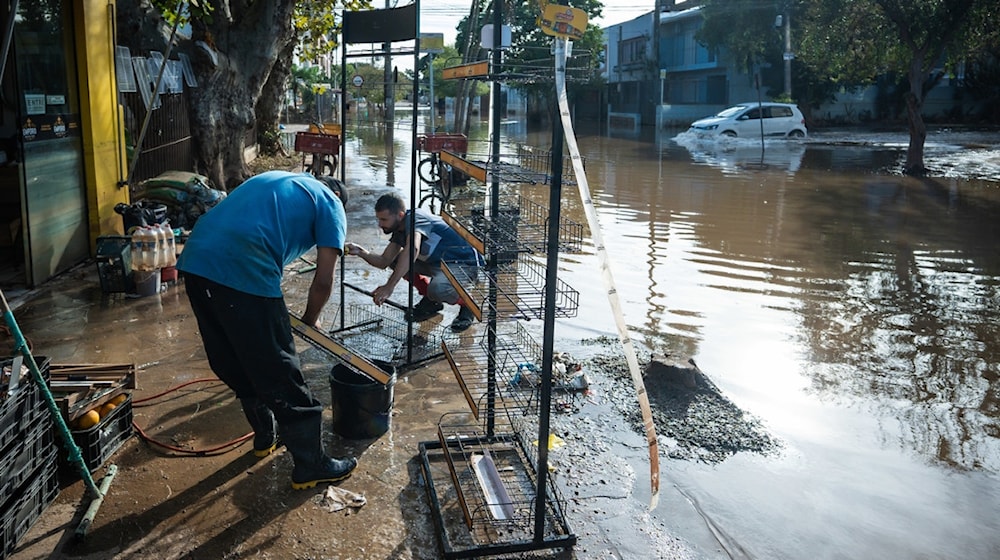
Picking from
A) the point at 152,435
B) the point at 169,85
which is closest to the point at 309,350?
the point at 152,435

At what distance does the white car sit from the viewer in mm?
29641

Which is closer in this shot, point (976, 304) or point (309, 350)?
point (309, 350)

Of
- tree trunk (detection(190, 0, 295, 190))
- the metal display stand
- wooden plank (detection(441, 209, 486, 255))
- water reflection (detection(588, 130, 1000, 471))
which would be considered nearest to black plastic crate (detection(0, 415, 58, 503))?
wooden plank (detection(441, 209, 486, 255))

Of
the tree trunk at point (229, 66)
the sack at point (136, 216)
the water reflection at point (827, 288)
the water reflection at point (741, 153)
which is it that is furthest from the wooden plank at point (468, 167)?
the water reflection at point (741, 153)

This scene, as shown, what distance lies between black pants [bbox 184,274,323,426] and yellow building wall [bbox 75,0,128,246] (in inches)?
221

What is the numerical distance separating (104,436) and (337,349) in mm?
1267

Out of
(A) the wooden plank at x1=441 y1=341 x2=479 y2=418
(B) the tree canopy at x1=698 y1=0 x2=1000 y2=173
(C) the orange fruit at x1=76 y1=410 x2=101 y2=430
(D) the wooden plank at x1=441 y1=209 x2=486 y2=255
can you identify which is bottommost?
(C) the orange fruit at x1=76 y1=410 x2=101 y2=430

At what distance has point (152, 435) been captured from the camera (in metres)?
4.70

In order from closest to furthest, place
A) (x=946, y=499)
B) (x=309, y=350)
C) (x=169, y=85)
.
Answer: (x=946, y=499)
(x=309, y=350)
(x=169, y=85)

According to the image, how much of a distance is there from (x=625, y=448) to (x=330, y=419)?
179cm

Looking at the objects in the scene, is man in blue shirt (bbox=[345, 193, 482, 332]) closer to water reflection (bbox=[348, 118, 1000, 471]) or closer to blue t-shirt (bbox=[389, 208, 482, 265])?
blue t-shirt (bbox=[389, 208, 482, 265])

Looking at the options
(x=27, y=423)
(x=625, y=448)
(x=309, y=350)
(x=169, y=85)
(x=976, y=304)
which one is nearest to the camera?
(x=27, y=423)

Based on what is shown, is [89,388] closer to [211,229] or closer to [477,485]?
[211,229]

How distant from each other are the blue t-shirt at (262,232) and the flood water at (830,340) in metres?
2.17
